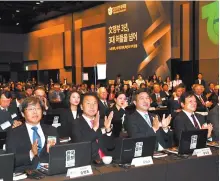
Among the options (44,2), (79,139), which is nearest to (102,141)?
(79,139)

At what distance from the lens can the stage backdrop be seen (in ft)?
47.1

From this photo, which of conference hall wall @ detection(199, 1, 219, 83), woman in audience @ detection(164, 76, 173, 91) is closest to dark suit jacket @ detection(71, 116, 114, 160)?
woman in audience @ detection(164, 76, 173, 91)

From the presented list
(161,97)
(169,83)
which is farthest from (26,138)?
(169,83)

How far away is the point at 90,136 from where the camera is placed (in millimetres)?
3244

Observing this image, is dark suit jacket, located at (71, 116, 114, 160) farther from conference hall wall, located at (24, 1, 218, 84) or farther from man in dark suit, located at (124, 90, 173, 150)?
conference hall wall, located at (24, 1, 218, 84)

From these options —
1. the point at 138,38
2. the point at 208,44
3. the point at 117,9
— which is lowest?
the point at 208,44

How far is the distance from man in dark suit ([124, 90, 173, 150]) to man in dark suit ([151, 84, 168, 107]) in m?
5.41

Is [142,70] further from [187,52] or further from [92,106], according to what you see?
[92,106]

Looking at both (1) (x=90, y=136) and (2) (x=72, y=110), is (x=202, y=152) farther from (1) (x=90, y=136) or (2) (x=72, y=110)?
(2) (x=72, y=110)

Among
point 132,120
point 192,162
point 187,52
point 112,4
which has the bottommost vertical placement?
point 192,162

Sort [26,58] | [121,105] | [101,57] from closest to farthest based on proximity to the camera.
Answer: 1. [121,105]
2. [101,57]
3. [26,58]

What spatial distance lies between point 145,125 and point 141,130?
0.07 meters

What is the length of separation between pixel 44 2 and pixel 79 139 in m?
16.5

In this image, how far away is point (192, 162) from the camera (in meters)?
2.88
